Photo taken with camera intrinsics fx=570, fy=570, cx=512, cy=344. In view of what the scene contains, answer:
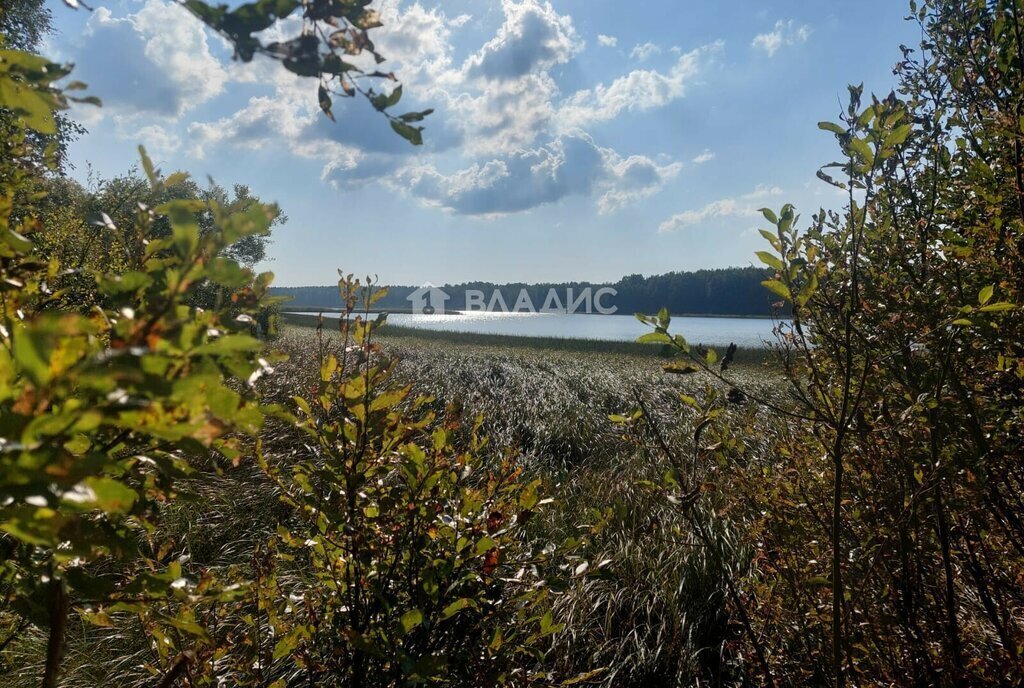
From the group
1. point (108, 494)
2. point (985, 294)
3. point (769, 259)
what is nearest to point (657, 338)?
point (769, 259)

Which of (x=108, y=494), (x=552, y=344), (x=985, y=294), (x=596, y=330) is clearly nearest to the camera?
(x=108, y=494)

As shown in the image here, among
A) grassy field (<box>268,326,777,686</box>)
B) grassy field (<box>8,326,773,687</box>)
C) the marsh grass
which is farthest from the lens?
the marsh grass

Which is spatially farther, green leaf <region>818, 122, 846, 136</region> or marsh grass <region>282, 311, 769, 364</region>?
marsh grass <region>282, 311, 769, 364</region>

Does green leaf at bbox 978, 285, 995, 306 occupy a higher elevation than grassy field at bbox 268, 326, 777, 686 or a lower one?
higher

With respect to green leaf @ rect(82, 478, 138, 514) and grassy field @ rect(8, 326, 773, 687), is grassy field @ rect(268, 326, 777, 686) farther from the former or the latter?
green leaf @ rect(82, 478, 138, 514)

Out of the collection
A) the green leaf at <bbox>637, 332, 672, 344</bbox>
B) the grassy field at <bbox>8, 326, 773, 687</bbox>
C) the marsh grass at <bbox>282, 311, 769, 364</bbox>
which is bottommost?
the grassy field at <bbox>8, 326, 773, 687</bbox>

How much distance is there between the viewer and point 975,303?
85.0 inches

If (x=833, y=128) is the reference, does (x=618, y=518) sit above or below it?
below

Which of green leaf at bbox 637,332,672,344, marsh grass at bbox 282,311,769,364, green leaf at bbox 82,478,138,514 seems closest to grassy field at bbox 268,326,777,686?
green leaf at bbox 637,332,672,344

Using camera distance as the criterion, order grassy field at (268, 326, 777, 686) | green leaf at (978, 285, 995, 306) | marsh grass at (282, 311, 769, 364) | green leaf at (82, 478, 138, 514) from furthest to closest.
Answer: marsh grass at (282, 311, 769, 364), grassy field at (268, 326, 777, 686), green leaf at (978, 285, 995, 306), green leaf at (82, 478, 138, 514)

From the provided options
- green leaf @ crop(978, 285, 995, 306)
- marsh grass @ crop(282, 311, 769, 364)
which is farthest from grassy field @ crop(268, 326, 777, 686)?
marsh grass @ crop(282, 311, 769, 364)

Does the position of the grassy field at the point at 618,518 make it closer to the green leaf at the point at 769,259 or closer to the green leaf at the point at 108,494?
the green leaf at the point at 769,259

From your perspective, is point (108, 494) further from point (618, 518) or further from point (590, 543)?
point (590, 543)

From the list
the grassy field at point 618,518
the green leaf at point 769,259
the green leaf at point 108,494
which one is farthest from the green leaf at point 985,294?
the green leaf at point 108,494
